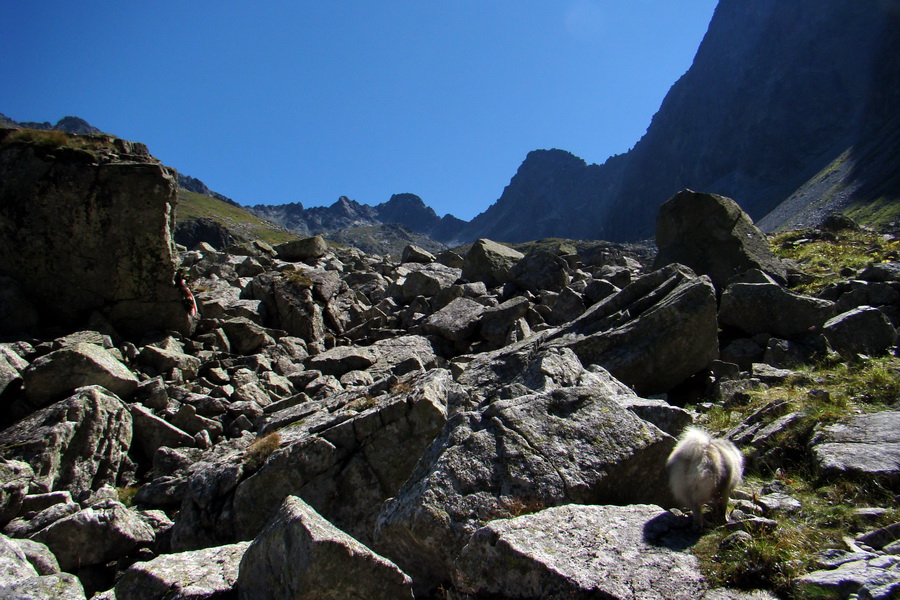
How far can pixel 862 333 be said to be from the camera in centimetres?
1287

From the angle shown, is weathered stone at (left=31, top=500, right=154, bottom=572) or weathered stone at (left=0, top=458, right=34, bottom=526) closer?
weathered stone at (left=31, top=500, right=154, bottom=572)

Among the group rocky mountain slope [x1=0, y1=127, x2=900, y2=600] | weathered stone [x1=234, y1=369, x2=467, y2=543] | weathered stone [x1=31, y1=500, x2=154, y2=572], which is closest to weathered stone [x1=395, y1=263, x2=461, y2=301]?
rocky mountain slope [x1=0, y1=127, x2=900, y2=600]

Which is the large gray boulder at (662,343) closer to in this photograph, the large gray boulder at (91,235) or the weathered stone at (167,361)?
the weathered stone at (167,361)

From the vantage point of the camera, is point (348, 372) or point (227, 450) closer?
point (227, 450)

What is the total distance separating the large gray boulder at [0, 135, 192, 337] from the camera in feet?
59.9

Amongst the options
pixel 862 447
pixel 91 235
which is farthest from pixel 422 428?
pixel 91 235

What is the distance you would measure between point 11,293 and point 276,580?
16.5m

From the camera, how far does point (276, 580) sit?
19.6ft

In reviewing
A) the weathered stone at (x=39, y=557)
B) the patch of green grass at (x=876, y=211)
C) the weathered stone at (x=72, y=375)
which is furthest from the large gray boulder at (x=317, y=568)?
the patch of green grass at (x=876, y=211)

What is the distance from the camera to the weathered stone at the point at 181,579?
252 inches

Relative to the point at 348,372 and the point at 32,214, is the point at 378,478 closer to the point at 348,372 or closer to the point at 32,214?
the point at 348,372

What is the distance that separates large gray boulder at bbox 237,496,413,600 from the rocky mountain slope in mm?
25

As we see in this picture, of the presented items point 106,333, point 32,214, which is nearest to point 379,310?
point 106,333

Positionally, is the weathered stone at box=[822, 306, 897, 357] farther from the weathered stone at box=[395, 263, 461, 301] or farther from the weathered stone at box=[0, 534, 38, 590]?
the weathered stone at box=[395, 263, 461, 301]
